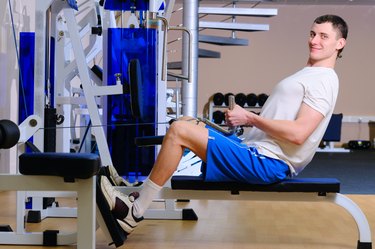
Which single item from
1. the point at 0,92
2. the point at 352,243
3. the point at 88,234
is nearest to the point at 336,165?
the point at 0,92

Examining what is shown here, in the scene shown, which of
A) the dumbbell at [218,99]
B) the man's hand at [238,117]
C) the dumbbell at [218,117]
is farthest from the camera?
the dumbbell at [218,99]

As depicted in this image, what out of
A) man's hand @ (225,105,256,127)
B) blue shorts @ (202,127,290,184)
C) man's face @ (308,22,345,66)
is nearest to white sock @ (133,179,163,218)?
blue shorts @ (202,127,290,184)

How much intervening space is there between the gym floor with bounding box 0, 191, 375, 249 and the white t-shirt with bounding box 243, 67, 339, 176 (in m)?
0.42

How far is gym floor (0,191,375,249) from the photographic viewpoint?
2.73m

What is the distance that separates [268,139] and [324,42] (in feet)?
1.51

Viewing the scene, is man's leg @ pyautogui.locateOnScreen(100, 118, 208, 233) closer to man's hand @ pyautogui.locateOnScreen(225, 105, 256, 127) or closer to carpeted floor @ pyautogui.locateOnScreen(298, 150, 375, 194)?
man's hand @ pyautogui.locateOnScreen(225, 105, 256, 127)

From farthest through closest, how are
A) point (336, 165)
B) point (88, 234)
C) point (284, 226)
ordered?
point (336, 165), point (284, 226), point (88, 234)

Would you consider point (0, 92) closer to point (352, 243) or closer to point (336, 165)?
point (352, 243)

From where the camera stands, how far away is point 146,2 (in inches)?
143

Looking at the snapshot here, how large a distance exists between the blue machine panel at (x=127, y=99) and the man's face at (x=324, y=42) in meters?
1.27

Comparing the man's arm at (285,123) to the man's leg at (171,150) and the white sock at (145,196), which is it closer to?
the man's leg at (171,150)

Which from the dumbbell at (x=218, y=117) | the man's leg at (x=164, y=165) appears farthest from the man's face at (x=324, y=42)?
the dumbbell at (x=218, y=117)

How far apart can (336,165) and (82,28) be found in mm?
4597

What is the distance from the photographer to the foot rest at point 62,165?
2.00 meters
